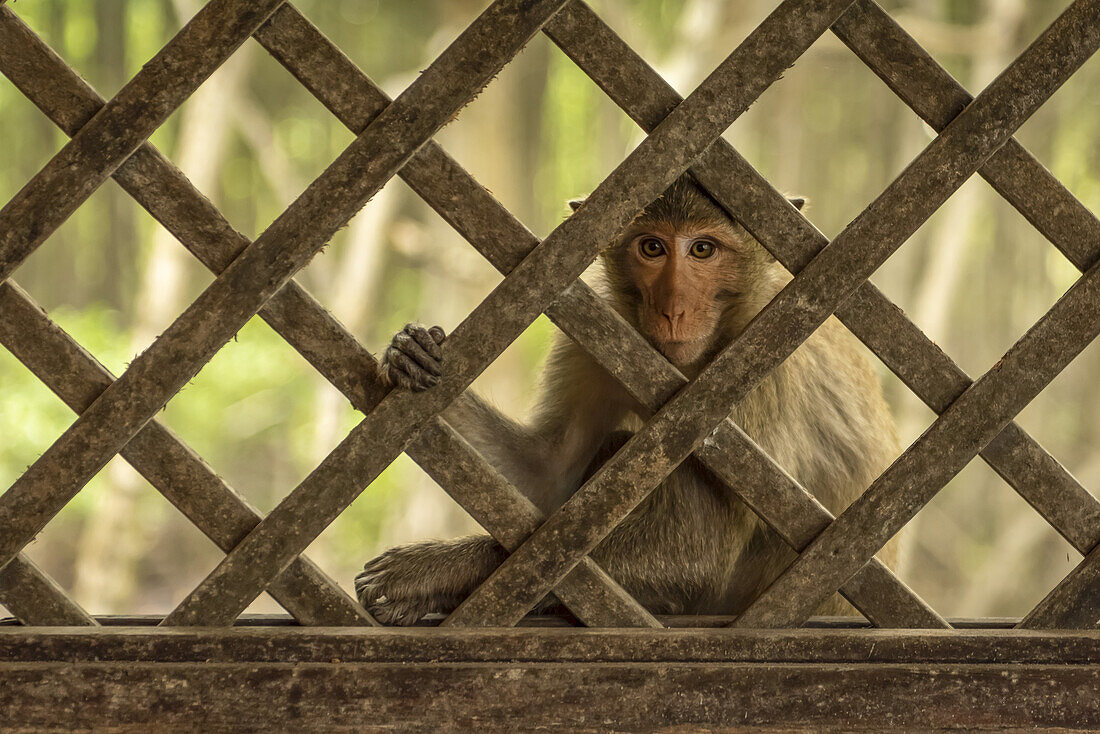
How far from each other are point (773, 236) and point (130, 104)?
1092 millimetres

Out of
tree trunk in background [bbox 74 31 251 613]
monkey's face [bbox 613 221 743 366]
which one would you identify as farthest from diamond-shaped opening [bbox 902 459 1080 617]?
monkey's face [bbox 613 221 743 366]

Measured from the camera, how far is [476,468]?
1.88m

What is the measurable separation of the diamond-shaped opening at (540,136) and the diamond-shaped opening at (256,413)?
10.4ft

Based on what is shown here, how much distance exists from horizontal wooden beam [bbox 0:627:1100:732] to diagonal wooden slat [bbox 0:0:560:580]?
0.31 m

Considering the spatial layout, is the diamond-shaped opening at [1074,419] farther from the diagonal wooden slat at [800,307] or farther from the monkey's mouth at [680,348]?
the diagonal wooden slat at [800,307]

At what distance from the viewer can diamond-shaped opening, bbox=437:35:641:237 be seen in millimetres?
8914

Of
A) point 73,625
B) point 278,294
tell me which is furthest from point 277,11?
point 73,625

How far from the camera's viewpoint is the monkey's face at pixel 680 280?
254 cm

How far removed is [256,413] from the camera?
45.7 feet

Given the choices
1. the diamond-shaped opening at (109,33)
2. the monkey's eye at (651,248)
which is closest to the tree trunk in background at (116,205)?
the diamond-shaped opening at (109,33)

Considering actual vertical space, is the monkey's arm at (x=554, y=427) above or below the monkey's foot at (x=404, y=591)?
above

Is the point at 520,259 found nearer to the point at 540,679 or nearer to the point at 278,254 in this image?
the point at 278,254

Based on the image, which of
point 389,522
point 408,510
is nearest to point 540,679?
point 408,510

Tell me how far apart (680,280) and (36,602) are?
1.52 m
